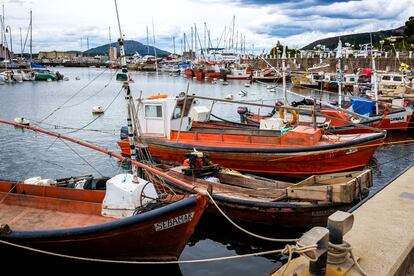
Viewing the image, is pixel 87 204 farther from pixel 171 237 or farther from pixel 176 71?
pixel 176 71

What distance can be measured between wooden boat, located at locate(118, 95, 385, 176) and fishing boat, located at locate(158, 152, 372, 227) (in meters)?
3.60

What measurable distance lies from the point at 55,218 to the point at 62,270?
4.73 feet

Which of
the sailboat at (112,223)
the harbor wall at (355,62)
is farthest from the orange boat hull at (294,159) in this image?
the harbor wall at (355,62)

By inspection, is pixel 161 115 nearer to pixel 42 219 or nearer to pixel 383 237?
pixel 42 219

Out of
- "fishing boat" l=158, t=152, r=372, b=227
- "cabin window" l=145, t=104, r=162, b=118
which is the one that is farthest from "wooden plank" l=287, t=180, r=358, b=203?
"cabin window" l=145, t=104, r=162, b=118

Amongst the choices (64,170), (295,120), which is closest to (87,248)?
(64,170)

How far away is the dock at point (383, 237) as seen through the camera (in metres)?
5.34

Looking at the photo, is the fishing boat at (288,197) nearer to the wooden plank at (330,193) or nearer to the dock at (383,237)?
the wooden plank at (330,193)

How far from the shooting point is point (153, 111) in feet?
59.6

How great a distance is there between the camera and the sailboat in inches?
321

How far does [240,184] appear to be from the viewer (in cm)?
1284

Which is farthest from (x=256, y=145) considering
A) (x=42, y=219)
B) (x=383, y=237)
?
(x=383, y=237)

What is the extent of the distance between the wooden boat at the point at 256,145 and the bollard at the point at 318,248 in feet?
36.2

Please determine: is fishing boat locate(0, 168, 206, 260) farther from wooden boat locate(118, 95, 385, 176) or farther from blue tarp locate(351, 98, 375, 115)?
blue tarp locate(351, 98, 375, 115)
